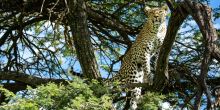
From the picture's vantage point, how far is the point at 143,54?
628cm

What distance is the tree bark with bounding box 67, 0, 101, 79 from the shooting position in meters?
5.42

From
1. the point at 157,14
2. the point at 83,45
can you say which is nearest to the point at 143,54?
the point at 157,14

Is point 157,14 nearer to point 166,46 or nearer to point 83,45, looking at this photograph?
point 83,45

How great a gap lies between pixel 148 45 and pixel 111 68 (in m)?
0.52

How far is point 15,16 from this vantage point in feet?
23.7

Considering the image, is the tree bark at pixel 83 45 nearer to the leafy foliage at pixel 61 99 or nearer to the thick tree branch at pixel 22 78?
the thick tree branch at pixel 22 78

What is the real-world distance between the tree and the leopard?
0.18m

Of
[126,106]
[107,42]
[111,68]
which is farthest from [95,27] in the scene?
[126,106]

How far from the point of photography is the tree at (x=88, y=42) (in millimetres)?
5438

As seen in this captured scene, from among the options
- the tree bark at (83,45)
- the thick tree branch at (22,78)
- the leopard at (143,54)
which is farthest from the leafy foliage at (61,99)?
the thick tree branch at (22,78)

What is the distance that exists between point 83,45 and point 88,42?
6cm

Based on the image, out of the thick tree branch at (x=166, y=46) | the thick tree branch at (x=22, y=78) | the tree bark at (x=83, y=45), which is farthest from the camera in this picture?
the thick tree branch at (x=22, y=78)

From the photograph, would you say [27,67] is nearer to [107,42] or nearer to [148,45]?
[107,42]

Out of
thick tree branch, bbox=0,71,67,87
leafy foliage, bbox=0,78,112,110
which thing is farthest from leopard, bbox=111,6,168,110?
leafy foliage, bbox=0,78,112,110
